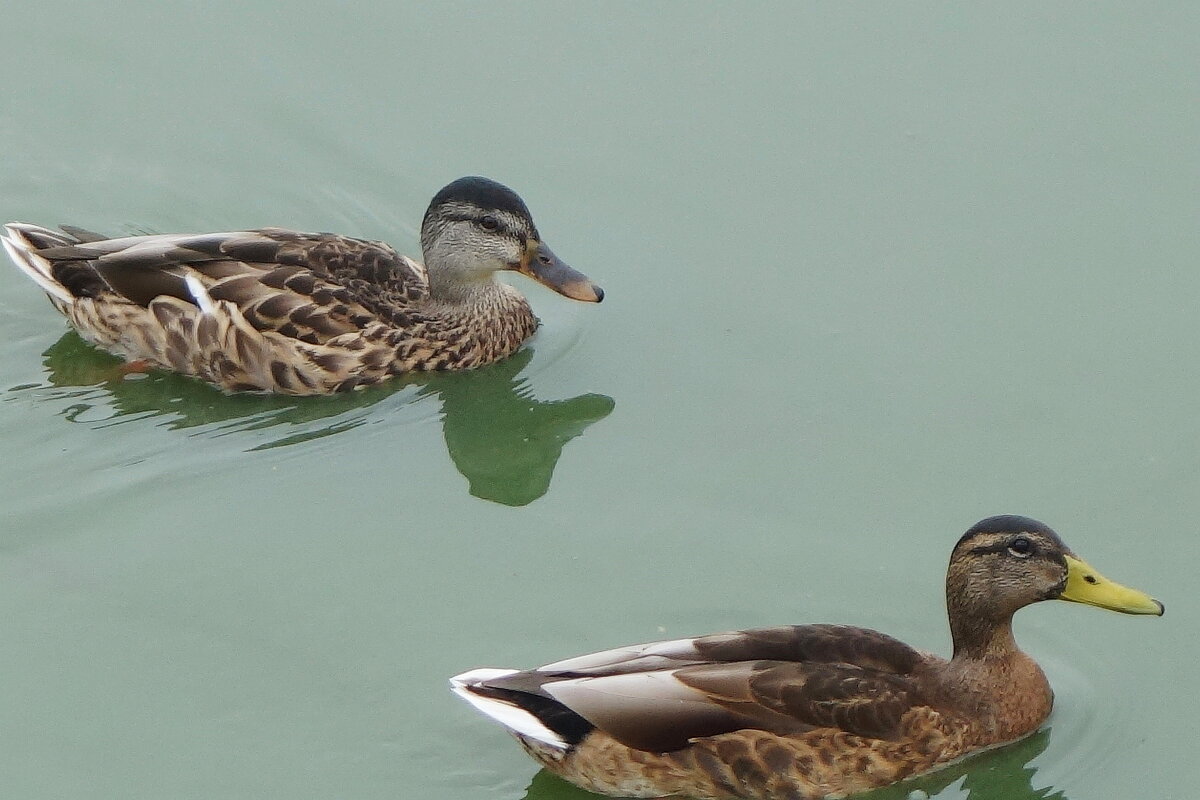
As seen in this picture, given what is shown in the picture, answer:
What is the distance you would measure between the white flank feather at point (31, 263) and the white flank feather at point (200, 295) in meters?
0.58

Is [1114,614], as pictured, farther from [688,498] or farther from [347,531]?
[347,531]

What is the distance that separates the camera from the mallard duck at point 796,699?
20.7ft

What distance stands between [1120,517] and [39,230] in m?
5.04

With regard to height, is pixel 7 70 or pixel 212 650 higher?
pixel 7 70

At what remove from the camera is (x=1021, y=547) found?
6.60m

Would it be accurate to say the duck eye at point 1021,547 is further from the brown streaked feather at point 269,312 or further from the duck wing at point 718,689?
the brown streaked feather at point 269,312

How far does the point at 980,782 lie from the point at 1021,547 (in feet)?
2.64

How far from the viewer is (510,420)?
874 cm

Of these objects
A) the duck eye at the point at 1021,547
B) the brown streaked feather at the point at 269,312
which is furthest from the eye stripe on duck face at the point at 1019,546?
the brown streaked feather at the point at 269,312

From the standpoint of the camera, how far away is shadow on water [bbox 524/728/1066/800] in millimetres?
6555

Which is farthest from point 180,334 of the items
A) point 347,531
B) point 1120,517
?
point 1120,517

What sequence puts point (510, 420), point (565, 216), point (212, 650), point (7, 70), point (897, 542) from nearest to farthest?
point (212, 650)
point (897, 542)
point (510, 420)
point (565, 216)
point (7, 70)

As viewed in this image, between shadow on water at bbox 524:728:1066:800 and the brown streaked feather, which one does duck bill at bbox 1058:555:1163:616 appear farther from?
the brown streaked feather

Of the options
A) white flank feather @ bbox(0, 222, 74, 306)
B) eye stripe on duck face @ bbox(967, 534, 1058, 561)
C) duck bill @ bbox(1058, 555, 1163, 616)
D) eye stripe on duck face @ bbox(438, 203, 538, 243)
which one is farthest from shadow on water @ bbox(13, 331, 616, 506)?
duck bill @ bbox(1058, 555, 1163, 616)
